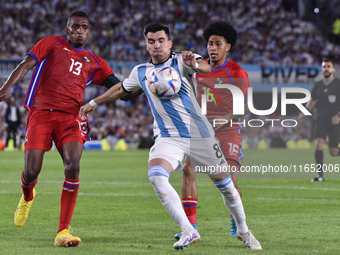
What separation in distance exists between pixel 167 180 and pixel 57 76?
1.96m

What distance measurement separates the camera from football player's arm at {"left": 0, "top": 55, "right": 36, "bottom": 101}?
18.8 ft

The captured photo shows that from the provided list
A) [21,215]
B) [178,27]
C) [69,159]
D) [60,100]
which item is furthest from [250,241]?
[178,27]

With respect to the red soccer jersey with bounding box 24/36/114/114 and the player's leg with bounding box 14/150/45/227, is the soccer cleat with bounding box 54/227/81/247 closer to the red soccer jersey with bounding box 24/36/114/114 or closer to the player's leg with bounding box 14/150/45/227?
the player's leg with bounding box 14/150/45/227

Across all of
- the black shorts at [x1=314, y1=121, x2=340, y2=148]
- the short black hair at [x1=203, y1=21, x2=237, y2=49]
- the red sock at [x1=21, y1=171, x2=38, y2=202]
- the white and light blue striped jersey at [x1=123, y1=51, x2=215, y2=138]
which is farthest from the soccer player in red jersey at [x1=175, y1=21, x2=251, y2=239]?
the black shorts at [x1=314, y1=121, x2=340, y2=148]

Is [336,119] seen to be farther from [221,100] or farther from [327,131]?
[221,100]

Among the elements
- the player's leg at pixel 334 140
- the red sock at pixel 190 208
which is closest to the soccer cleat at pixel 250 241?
the red sock at pixel 190 208

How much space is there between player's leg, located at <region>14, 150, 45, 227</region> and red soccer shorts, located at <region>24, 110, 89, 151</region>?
0.24 ft

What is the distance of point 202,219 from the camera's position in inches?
293

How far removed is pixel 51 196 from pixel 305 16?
30.9 meters

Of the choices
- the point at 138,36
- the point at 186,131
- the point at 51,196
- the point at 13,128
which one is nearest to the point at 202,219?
the point at 186,131

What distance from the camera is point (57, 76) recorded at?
20.7ft

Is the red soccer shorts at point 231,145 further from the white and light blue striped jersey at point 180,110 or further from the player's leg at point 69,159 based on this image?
the player's leg at point 69,159

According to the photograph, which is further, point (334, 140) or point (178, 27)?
point (178, 27)

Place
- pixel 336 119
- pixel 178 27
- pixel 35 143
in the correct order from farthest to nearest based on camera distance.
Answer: pixel 178 27 → pixel 336 119 → pixel 35 143
